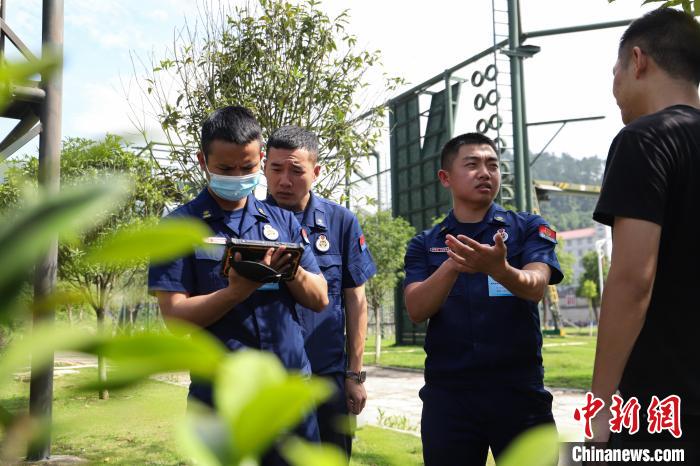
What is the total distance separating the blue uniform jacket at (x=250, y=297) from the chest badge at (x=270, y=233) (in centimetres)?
2

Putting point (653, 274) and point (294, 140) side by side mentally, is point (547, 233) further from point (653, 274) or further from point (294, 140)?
point (294, 140)

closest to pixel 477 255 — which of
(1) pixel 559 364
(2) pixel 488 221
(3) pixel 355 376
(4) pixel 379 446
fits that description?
(2) pixel 488 221

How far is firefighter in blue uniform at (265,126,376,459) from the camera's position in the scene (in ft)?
10.2

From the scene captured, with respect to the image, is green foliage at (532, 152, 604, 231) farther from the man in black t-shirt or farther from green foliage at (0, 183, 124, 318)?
green foliage at (0, 183, 124, 318)

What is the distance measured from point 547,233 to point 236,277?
1.49 meters

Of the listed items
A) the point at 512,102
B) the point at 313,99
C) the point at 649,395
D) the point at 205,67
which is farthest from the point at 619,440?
the point at 512,102

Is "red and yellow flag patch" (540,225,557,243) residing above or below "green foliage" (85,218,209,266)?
above

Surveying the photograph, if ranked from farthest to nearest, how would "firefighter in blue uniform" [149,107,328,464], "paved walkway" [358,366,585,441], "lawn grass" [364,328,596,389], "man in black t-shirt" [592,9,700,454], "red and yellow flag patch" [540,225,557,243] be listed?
"lawn grass" [364,328,596,389] < "paved walkway" [358,366,585,441] < "red and yellow flag patch" [540,225,557,243] < "firefighter in blue uniform" [149,107,328,464] < "man in black t-shirt" [592,9,700,454]

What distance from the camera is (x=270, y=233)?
8.46 feet

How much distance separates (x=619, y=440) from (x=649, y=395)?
0.15 m

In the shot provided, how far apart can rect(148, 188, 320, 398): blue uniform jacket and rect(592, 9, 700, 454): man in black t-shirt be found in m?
1.12

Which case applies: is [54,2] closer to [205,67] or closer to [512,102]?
[205,67]

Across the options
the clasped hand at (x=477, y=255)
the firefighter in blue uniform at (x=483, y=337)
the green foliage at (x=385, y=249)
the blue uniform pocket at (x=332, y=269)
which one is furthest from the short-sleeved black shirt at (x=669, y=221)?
the green foliage at (x=385, y=249)

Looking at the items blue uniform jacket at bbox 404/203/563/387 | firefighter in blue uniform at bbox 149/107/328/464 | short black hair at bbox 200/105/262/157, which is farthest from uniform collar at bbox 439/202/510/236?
short black hair at bbox 200/105/262/157
